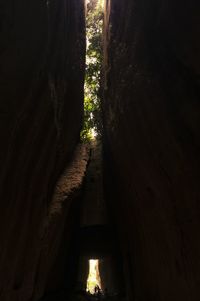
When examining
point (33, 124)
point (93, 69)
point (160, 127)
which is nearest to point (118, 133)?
point (160, 127)

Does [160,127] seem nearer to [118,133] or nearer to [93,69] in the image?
[118,133]

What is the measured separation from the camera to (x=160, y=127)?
4867 mm

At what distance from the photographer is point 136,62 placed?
5012 millimetres

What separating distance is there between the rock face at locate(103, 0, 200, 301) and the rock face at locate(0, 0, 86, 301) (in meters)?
0.96

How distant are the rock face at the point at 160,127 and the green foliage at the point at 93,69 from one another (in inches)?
101

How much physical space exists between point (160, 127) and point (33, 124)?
1.88m

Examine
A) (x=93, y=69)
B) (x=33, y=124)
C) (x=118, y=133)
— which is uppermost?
(x=93, y=69)

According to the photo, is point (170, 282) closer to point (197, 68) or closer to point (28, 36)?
point (197, 68)

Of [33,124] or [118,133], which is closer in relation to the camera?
[33,124]

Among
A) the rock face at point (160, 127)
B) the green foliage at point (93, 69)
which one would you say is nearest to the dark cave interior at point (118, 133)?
the rock face at point (160, 127)

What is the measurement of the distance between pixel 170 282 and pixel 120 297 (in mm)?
3612

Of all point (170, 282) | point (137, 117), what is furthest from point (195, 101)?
point (170, 282)

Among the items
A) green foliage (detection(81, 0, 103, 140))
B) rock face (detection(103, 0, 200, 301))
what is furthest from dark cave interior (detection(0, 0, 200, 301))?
green foliage (detection(81, 0, 103, 140))

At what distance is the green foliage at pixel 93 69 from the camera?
27.7ft
